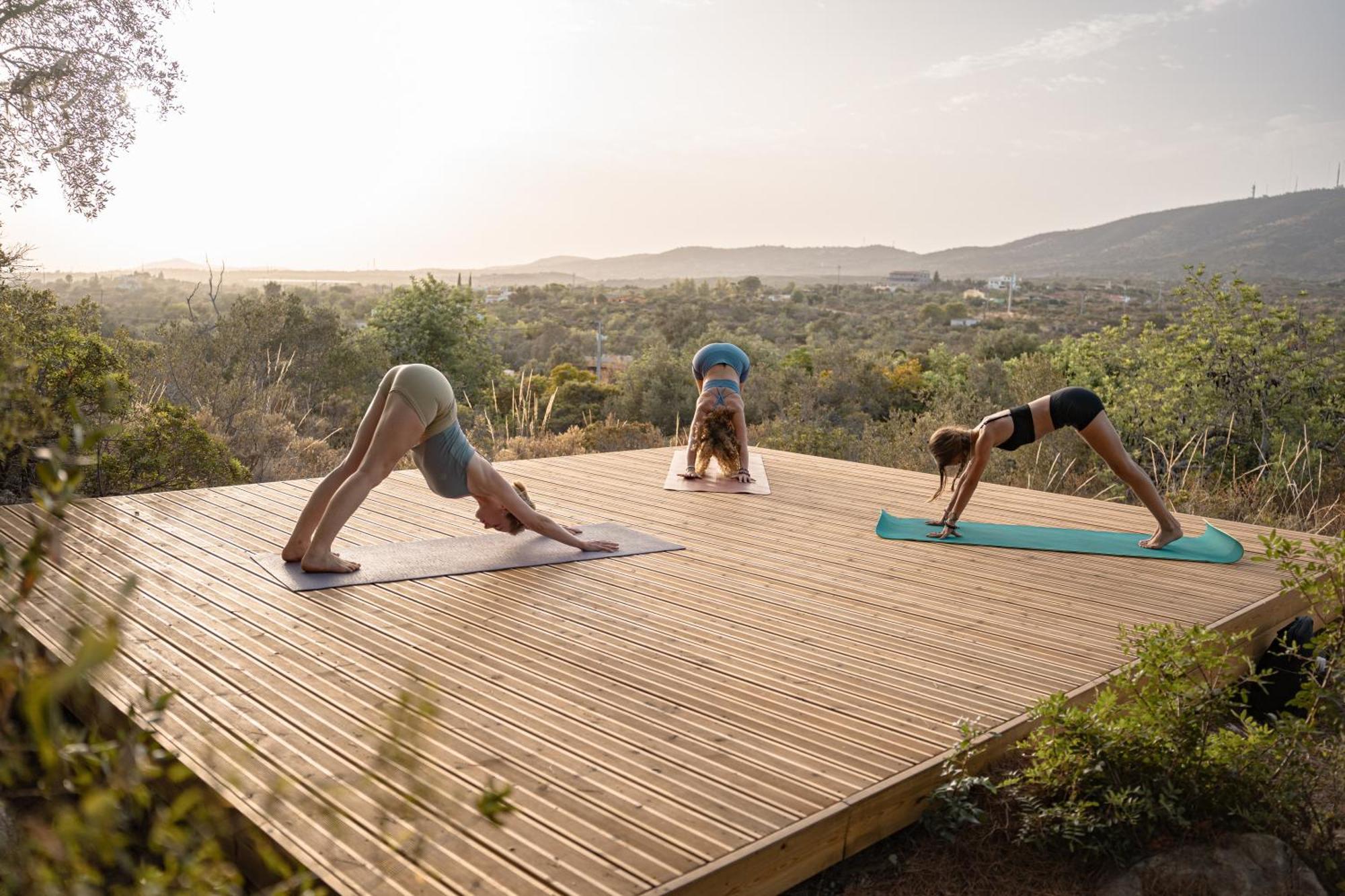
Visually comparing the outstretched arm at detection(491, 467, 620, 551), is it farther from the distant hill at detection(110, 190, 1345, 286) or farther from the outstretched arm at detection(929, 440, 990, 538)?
the distant hill at detection(110, 190, 1345, 286)

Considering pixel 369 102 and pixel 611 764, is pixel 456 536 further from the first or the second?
pixel 369 102

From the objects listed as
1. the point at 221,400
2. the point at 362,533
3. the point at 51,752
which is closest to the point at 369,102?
the point at 221,400

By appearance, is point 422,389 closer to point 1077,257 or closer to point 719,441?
point 719,441

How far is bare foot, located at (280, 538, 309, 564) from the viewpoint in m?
4.12

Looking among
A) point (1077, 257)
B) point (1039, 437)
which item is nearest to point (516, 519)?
point (1039, 437)

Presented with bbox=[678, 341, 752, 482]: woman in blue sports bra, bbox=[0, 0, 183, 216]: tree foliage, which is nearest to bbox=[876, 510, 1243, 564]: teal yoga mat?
bbox=[678, 341, 752, 482]: woman in blue sports bra

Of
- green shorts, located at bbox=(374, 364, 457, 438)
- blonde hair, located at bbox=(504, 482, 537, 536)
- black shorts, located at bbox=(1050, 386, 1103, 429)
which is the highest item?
green shorts, located at bbox=(374, 364, 457, 438)

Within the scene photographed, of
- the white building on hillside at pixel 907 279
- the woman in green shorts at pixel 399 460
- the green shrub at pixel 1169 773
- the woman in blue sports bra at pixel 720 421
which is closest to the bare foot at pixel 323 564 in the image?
the woman in green shorts at pixel 399 460

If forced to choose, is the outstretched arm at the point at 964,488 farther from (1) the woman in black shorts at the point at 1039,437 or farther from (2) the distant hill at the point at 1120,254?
(2) the distant hill at the point at 1120,254

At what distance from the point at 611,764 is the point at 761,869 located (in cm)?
48

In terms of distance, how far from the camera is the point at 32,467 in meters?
6.05

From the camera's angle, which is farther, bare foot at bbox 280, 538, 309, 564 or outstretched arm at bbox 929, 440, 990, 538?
outstretched arm at bbox 929, 440, 990, 538

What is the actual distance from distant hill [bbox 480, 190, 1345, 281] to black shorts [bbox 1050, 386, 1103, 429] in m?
13.0

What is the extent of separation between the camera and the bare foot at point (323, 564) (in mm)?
3979
